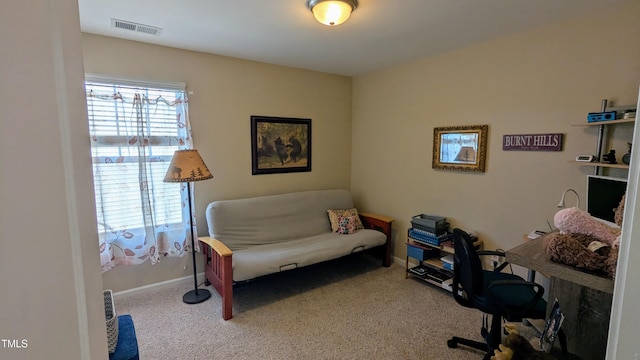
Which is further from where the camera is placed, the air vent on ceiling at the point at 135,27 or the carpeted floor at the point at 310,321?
the air vent on ceiling at the point at 135,27

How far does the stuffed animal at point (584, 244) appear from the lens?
110 centimetres

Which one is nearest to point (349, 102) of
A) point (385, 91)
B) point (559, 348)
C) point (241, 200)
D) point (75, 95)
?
point (385, 91)

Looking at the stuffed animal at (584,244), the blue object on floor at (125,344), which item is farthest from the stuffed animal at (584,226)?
the blue object on floor at (125,344)

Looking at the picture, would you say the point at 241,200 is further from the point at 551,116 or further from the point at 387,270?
the point at 551,116

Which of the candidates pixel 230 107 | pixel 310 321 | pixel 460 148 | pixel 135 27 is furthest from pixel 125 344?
pixel 460 148

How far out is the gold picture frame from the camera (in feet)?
9.37

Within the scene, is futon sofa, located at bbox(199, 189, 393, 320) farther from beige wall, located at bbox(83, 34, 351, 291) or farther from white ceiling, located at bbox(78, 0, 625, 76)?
white ceiling, located at bbox(78, 0, 625, 76)

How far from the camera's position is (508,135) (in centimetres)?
267

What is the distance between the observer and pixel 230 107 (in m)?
3.31

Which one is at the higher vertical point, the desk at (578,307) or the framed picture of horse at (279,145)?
the framed picture of horse at (279,145)

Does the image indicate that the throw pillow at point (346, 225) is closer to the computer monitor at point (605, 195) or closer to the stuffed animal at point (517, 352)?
the computer monitor at point (605, 195)

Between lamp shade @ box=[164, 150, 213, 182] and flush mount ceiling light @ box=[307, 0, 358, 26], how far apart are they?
159 centimetres

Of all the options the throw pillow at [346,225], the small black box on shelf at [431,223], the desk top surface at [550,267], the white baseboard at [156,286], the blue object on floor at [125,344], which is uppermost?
the desk top surface at [550,267]

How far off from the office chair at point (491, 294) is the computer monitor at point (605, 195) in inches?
24.0
